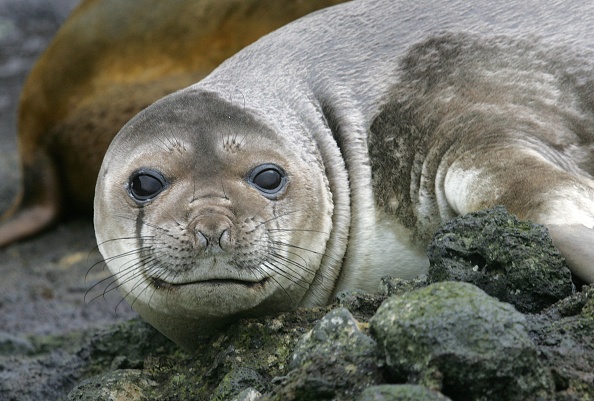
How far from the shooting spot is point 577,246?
11.0ft

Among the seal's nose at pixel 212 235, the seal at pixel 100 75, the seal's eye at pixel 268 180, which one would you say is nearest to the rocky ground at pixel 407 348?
the seal's nose at pixel 212 235

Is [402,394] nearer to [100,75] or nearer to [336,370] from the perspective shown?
[336,370]

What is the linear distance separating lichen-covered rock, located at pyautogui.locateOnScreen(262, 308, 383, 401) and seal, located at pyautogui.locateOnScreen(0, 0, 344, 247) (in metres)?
5.33

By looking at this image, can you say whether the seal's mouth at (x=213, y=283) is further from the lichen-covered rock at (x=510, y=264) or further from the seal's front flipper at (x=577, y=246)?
the seal's front flipper at (x=577, y=246)

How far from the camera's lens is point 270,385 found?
312 cm

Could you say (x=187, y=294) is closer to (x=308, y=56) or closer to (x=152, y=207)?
(x=152, y=207)

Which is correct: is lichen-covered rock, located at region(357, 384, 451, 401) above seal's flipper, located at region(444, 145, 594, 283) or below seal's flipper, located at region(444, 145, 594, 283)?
below

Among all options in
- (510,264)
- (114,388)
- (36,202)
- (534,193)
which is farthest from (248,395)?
(36,202)

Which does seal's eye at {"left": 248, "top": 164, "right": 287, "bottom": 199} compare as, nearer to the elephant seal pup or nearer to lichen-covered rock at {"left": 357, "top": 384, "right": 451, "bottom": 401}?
the elephant seal pup

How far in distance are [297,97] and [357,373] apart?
78.8 inches

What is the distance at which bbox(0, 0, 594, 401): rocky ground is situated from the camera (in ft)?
8.61

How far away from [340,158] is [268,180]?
0.49m

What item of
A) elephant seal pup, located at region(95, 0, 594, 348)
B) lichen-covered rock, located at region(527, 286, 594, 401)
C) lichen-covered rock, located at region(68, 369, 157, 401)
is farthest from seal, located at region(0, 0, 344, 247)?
lichen-covered rock, located at region(527, 286, 594, 401)

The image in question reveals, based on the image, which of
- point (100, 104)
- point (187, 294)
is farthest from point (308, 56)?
point (100, 104)
